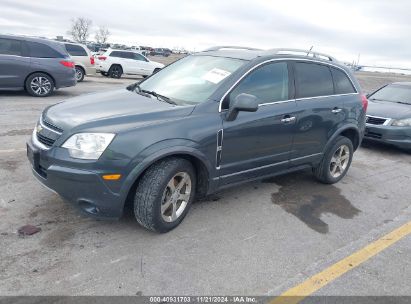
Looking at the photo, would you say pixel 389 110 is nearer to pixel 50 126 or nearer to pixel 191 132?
pixel 191 132

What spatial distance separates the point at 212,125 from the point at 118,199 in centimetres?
115

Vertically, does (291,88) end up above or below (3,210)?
above

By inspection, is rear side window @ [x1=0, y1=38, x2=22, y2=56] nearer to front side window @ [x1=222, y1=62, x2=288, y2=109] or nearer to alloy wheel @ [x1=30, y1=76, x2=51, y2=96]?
alloy wheel @ [x1=30, y1=76, x2=51, y2=96]

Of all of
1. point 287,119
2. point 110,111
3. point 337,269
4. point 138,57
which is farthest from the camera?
point 138,57

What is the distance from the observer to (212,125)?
3719mm

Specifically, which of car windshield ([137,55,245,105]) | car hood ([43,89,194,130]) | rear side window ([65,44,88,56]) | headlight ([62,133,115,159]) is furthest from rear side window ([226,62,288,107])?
rear side window ([65,44,88,56])

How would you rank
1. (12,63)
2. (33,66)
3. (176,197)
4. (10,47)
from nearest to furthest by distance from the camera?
(176,197)
(12,63)
(10,47)
(33,66)

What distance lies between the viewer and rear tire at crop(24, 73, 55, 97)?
10805 mm

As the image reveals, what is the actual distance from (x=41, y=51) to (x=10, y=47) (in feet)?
2.59

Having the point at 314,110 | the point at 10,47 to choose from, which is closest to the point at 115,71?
the point at 10,47

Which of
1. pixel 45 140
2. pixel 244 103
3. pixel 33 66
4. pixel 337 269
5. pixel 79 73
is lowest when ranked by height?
pixel 79 73

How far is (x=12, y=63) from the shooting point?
33.6 ft

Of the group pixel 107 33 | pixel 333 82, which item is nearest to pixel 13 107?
pixel 333 82

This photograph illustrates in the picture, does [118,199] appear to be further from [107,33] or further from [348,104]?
[107,33]
